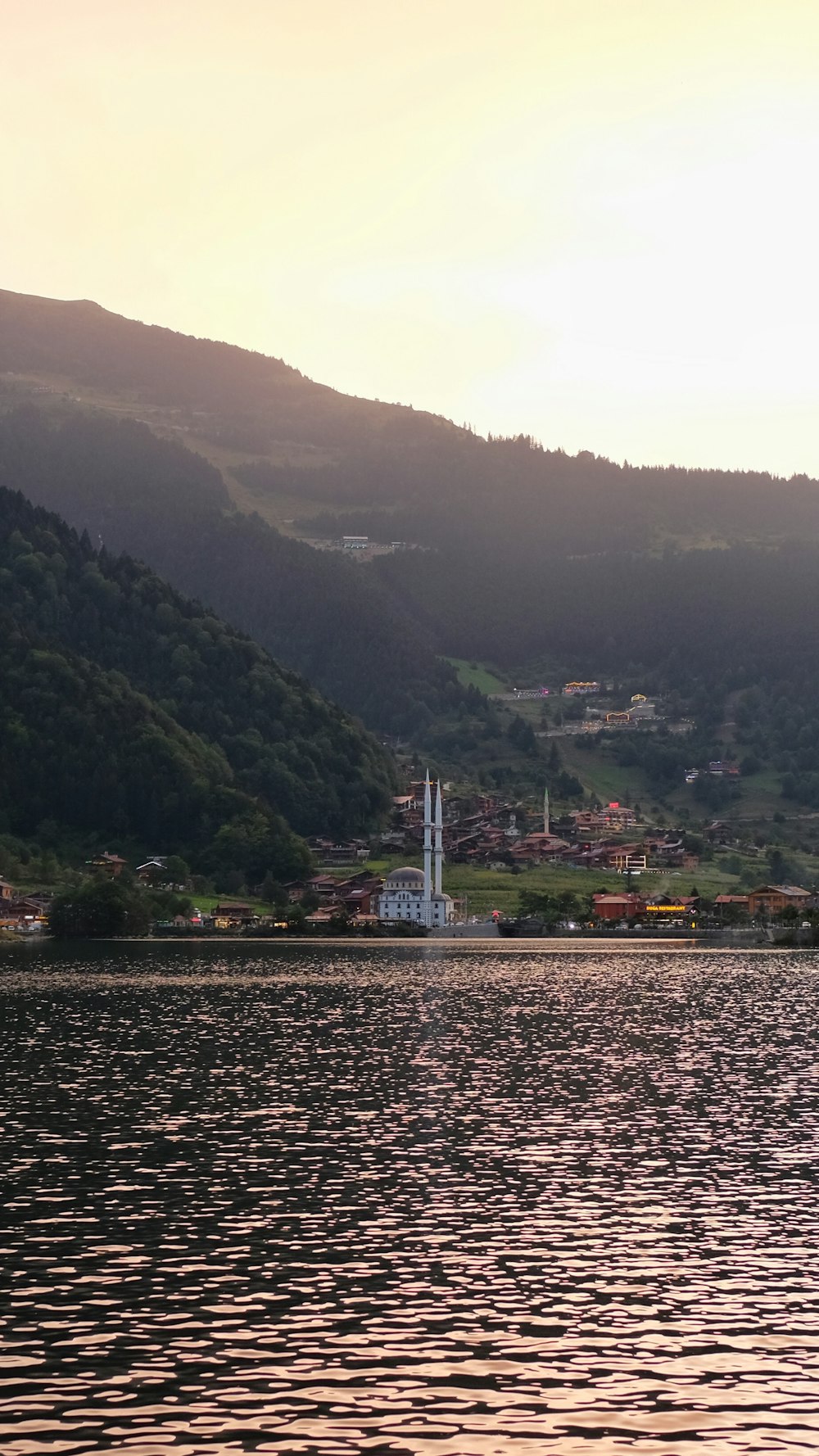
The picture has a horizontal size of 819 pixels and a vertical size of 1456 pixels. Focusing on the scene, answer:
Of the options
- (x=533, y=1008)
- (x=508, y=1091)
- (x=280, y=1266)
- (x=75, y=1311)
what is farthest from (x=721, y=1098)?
(x=533, y=1008)

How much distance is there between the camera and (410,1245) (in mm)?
45281

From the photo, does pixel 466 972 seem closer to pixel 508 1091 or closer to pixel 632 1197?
pixel 508 1091

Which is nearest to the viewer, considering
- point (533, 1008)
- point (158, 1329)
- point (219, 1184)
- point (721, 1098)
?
point (158, 1329)

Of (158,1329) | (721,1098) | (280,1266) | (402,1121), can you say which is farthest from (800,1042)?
(158,1329)

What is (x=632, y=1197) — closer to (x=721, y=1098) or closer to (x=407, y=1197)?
(x=407, y=1197)

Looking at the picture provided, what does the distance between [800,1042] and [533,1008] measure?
93.1 ft

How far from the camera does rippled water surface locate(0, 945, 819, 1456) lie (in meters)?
31.5

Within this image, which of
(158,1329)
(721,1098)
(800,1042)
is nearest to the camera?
(158,1329)

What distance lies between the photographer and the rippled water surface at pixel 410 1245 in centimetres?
3155

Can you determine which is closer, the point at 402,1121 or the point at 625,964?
the point at 402,1121

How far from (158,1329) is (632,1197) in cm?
1827

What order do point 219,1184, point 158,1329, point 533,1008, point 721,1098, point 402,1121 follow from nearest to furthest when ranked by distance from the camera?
point 158,1329, point 219,1184, point 402,1121, point 721,1098, point 533,1008

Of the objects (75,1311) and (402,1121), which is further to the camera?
(402,1121)

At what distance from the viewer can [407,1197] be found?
51.4 metres
